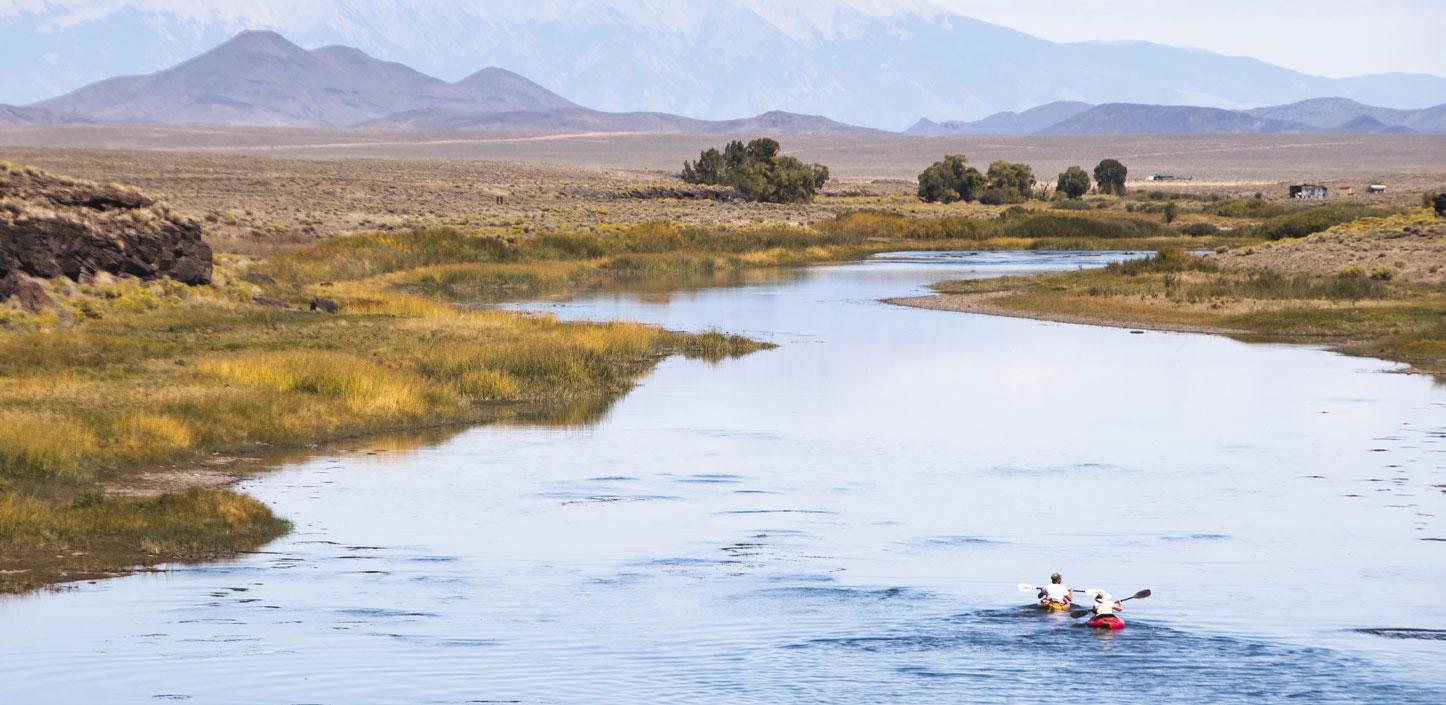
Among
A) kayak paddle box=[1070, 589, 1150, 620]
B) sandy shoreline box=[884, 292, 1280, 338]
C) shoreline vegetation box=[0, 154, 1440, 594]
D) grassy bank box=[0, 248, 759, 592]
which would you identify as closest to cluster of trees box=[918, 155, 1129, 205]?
shoreline vegetation box=[0, 154, 1440, 594]

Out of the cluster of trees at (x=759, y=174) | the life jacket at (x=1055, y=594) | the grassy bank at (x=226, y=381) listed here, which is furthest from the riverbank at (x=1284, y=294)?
the cluster of trees at (x=759, y=174)

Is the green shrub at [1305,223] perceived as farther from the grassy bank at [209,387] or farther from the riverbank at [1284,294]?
the grassy bank at [209,387]

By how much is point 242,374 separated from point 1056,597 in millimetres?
17683

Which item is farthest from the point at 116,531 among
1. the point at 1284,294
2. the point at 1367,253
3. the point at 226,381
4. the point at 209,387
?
the point at 1367,253

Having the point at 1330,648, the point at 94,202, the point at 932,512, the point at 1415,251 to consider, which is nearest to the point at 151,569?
the point at 932,512

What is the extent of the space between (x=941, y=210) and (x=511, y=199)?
1119 inches

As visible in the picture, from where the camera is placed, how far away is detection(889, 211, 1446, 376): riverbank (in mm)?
49438

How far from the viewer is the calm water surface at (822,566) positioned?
16.3 m

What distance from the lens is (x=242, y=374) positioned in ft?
103

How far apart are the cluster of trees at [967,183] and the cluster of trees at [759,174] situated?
10414mm

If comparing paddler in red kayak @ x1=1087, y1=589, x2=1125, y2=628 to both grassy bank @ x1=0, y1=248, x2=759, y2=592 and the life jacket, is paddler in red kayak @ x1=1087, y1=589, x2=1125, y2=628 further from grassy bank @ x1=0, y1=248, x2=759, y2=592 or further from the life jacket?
grassy bank @ x1=0, y1=248, x2=759, y2=592

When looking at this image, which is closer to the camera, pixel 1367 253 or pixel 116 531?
pixel 116 531

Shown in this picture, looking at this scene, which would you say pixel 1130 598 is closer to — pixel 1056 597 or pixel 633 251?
pixel 1056 597

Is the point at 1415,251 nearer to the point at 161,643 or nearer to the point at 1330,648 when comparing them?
the point at 1330,648
